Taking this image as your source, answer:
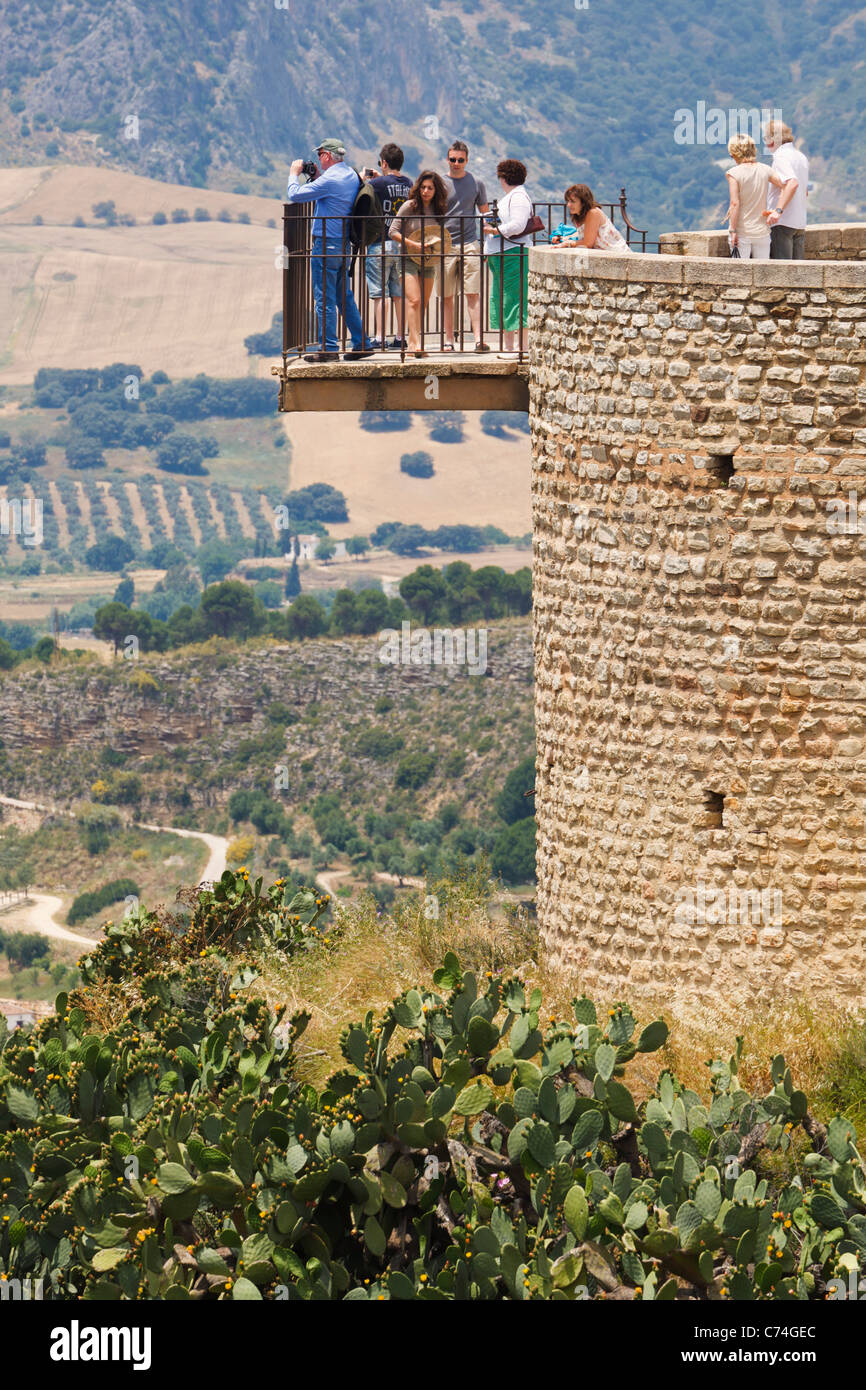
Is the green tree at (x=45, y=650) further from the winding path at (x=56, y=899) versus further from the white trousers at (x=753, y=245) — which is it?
the white trousers at (x=753, y=245)

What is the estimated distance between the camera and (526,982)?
→ 40.6 ft

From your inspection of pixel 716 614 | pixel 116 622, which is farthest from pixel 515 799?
pixel 716 614

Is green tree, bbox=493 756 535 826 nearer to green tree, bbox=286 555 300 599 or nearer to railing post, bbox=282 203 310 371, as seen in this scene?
railing post, bbox=282 203 310 371

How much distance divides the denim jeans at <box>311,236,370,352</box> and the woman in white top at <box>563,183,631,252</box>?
2.14 meters

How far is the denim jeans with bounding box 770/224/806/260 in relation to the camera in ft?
41.6

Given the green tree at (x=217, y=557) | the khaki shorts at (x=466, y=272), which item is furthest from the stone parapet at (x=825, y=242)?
the green tree at (x=217, y=557)

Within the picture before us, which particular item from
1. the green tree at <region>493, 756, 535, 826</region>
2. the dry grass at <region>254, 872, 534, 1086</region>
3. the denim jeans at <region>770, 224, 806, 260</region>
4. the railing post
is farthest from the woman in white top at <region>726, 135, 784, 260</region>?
the green tree at <region>493, 756, 535, 826</region>

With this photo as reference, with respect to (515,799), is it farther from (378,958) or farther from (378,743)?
(378,958)

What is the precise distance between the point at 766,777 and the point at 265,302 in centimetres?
17983

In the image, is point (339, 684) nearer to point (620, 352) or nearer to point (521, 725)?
point (521, 725)

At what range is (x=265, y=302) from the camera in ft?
611

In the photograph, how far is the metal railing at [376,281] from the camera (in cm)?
1410

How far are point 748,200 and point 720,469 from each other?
2173mm

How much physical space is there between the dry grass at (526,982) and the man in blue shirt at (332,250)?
3966 mm
